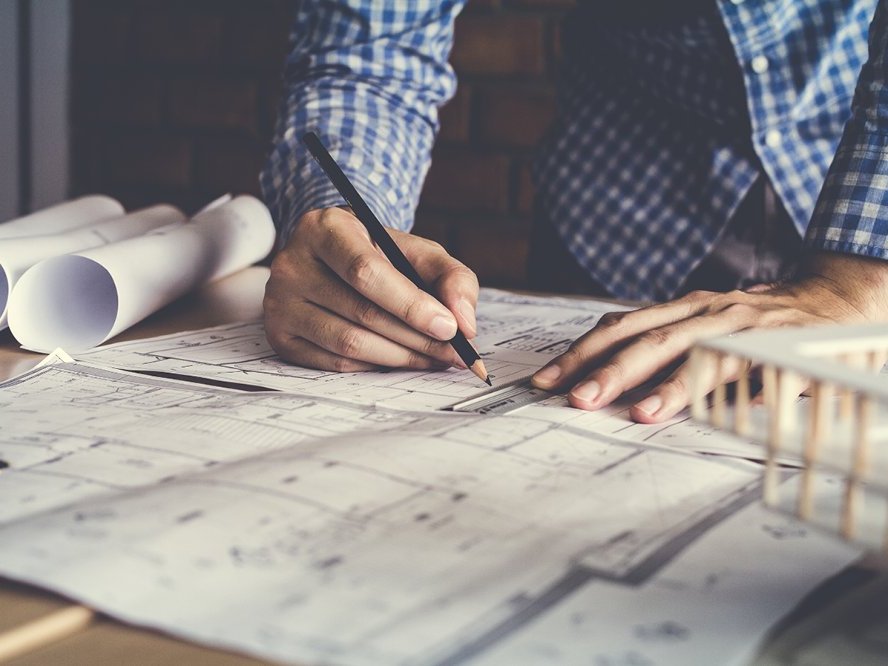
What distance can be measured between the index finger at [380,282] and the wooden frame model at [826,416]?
35cm

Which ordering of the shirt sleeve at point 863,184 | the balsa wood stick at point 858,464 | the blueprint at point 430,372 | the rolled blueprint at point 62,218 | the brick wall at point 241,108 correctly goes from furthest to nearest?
the brick wall at point 241,108 < the rolled blueprint at point 62,218 < the shirt sleeve at point 863,184 < the blueprint at point 430,372 < the balsa wood stick at point 858,464

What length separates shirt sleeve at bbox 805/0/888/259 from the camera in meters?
0.78

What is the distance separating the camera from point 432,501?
43 cm

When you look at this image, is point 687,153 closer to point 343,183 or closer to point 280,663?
point 343,183

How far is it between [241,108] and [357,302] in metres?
1.67

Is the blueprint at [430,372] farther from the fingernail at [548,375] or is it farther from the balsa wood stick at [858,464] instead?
the balsa wood stick at [858,464]

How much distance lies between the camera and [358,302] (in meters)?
0.73

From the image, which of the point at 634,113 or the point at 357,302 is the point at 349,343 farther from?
the point at 634,113

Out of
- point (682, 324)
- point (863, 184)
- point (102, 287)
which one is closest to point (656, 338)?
point (682, 324)

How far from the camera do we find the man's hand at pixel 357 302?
70cm

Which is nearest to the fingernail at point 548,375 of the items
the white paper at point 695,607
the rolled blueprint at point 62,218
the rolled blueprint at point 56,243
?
the white paper at point 695,607

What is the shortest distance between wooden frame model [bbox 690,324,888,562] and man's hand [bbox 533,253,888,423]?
250 mm

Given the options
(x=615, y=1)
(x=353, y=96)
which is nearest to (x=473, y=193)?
(x=615, y=1)

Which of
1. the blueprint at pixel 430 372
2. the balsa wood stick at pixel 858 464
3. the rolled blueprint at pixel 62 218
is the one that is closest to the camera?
the balsa wood stick at pixel 858 464
